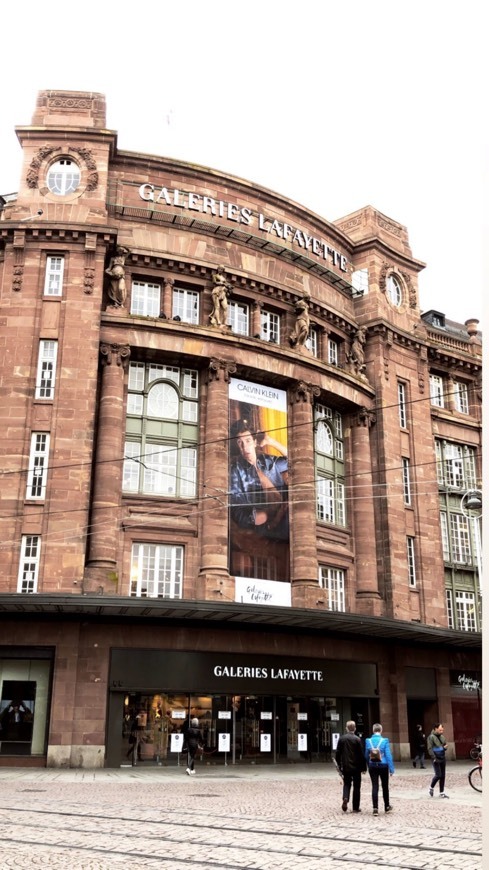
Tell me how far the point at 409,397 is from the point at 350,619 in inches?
642

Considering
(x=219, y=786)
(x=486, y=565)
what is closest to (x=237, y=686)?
A: (x=219, y=786)

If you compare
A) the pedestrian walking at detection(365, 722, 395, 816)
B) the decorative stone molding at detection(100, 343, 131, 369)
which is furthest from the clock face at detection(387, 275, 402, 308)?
the pedestrian walking at detection(365, 722, 395, 816)

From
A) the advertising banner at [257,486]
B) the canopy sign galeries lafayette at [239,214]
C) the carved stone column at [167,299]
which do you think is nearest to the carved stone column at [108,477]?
the carved stone column at [167,299]

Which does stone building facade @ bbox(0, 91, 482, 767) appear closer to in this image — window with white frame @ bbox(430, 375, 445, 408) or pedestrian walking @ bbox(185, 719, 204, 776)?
window with white frame @ bbox(430, 375, 445, 408)

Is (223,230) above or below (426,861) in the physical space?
above

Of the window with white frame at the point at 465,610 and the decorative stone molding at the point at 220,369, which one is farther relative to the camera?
the window with white frame at the point at 465,610

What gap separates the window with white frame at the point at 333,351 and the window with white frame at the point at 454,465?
8063 mm

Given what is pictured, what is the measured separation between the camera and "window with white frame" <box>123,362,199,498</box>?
34562 mm

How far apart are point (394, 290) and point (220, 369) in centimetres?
1507

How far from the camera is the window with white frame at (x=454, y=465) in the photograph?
4612cm

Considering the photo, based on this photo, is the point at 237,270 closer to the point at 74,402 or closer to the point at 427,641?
the point at 74,402

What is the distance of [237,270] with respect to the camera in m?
38.2

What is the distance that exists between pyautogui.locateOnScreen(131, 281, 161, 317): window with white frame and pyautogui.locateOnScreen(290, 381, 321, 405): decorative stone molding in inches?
284

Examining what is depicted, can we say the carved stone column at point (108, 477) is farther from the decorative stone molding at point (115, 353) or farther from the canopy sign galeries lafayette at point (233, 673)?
the canopy sign galeries lafayette at point (233, 673)
